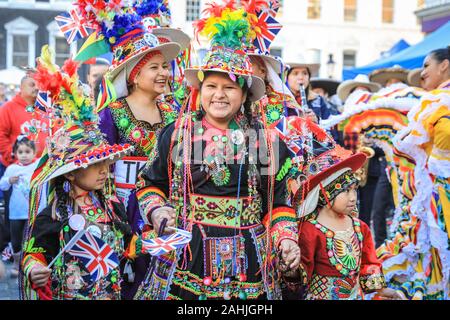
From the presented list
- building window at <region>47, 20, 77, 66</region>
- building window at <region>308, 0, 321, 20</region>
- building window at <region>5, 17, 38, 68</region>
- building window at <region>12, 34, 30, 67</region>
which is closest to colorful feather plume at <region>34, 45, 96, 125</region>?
building window at <region>47, 20, 77, 66</region>

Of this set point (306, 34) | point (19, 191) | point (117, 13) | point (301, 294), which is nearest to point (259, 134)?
point (301, 294)

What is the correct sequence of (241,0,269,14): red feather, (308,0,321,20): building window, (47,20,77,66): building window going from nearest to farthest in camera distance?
(241,0,269,14): red feather < (47,20,77,66): building window < (308,0,321,20): building window

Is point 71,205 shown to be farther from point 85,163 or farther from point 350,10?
point 350,10

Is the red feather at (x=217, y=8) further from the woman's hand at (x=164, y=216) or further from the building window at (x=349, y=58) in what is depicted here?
the building window at (x=349, y=58)

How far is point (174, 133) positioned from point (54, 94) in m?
0.86

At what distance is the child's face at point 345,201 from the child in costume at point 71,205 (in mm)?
1408

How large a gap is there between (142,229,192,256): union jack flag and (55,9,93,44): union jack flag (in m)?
2.51

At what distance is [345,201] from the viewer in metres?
5.27

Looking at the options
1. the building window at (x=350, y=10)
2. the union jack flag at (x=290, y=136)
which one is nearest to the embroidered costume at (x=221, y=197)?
the union jack flag at (x=290, y=136)

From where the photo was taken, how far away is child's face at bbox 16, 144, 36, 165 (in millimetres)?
8375

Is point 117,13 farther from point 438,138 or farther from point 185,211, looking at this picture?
point 438,138

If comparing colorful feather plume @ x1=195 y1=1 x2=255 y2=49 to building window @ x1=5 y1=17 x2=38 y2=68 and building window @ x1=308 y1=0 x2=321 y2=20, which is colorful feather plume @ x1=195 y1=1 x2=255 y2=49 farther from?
building window @ x1=308 y1=0 x2=321 y2=20

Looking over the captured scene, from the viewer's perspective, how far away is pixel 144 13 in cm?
630

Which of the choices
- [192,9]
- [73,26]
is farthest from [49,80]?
[192,9]
